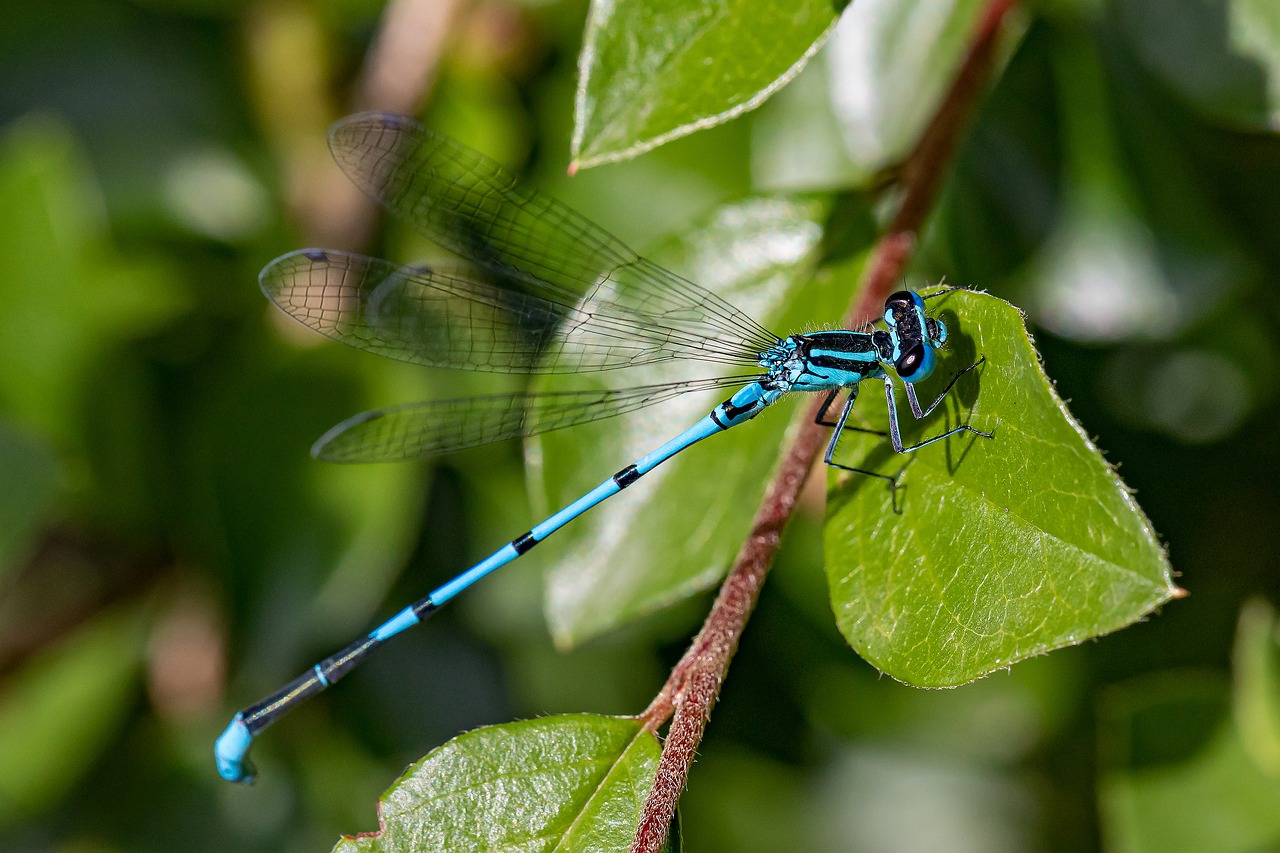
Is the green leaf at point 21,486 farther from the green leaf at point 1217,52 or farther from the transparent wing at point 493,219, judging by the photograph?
the green leaf at point 1217,52

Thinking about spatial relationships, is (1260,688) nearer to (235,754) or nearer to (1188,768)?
(1188,768)

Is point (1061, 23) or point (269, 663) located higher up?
point (1061, 23)

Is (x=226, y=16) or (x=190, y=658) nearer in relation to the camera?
(x=190, y=658)

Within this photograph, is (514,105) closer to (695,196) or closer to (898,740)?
(695,196)

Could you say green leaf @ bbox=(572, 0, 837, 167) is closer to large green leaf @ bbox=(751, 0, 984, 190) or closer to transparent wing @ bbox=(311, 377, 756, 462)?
large green leaf @ bbox=(751, 0, 984, 190)

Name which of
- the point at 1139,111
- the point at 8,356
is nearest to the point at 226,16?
the point at 8,356

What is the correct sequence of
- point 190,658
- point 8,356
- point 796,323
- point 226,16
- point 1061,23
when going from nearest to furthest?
1. point 796,323
2. point 1061,23
3. point 8,356
4. point 190,658
5. point 226,16

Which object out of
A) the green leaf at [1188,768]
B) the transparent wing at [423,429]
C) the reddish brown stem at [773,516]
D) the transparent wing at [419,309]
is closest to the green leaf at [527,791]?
the reddish brown stem at [773,516]

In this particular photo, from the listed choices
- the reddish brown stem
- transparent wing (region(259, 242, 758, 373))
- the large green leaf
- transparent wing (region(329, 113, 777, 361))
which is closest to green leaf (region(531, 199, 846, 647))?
the reddish brown stem
